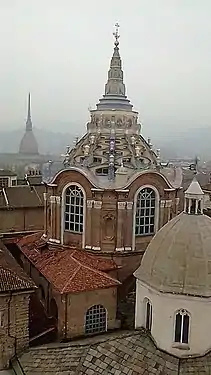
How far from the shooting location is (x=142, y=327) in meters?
17.5

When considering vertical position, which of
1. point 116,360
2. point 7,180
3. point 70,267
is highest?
point 7,180

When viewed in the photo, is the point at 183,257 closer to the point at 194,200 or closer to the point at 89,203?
the point at 194,200

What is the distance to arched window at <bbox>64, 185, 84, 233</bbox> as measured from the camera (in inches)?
923

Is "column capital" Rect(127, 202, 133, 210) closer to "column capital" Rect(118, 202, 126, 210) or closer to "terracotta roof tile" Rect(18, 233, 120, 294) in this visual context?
"column capital" Rect(118, 202, 126, 210)

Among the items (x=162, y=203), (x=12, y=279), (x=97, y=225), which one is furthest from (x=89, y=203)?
(x=12, y=279)

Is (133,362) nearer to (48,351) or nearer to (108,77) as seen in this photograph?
(48,351)

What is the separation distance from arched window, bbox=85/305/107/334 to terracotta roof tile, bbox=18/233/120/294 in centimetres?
116

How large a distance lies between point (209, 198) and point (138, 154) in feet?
71.4

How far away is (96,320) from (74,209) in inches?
231

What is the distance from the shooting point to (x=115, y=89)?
1046 inches

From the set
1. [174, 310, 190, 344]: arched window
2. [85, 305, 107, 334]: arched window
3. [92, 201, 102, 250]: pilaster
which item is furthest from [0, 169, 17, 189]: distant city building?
[174, 310, 190, 344]: arched window

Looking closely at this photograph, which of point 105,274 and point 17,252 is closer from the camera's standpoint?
point 105,274

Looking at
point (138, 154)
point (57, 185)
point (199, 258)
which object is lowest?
point (199, 258)

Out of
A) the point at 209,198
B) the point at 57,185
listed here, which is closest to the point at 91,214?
the point at 57,185
